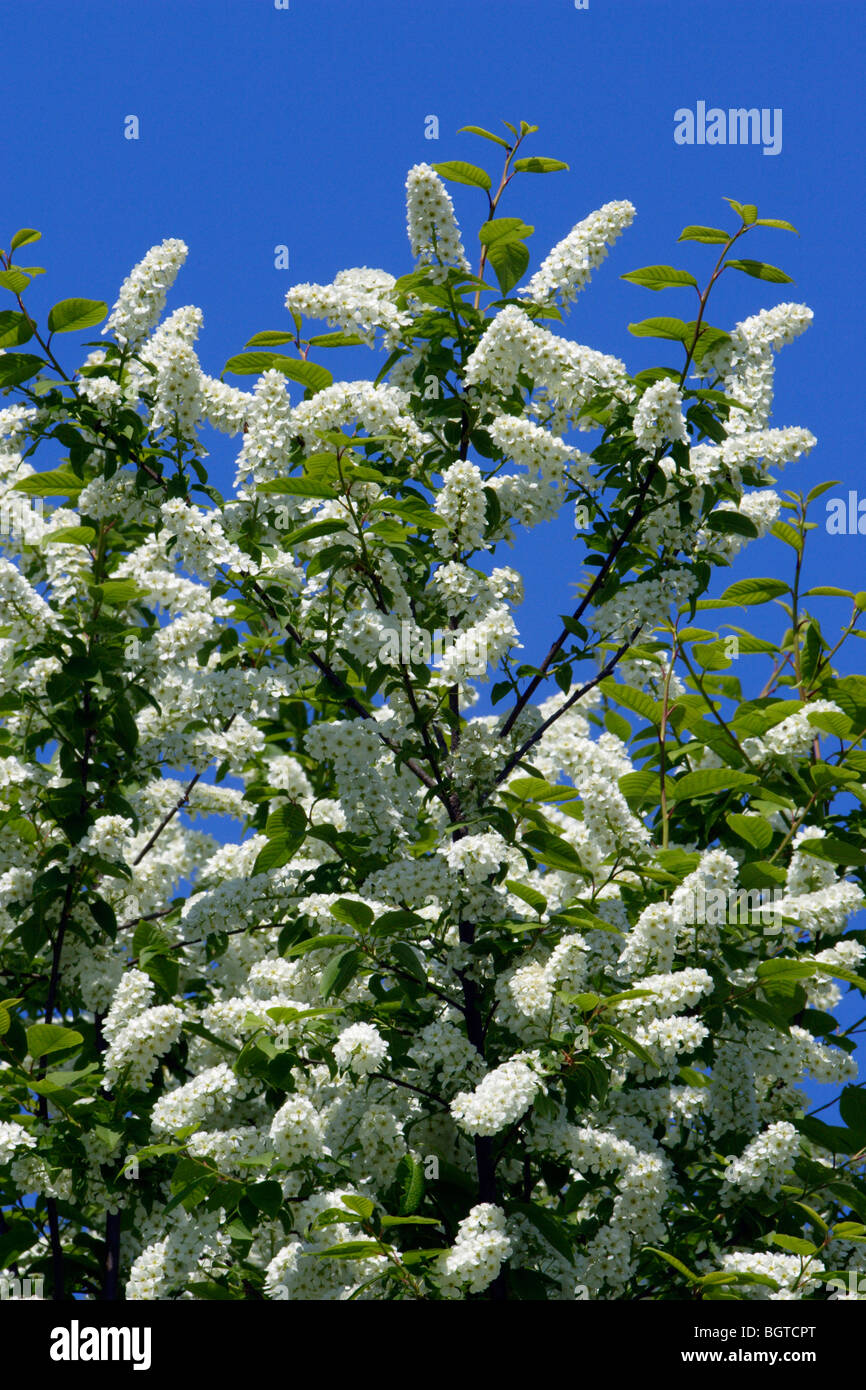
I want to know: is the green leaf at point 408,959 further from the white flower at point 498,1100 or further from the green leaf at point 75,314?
the green leaf at point 75,314

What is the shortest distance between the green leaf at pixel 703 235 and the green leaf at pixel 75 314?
2.62 metres

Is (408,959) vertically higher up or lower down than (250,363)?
lower down

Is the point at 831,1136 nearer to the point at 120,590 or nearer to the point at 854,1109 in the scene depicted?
the point at 854,1109

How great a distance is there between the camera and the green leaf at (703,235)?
20.6 ft

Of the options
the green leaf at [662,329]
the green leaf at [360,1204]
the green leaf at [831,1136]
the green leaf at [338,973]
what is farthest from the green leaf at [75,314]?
the green leaf at [831,1136]

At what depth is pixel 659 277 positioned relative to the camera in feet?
21.0

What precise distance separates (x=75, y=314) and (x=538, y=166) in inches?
85.7

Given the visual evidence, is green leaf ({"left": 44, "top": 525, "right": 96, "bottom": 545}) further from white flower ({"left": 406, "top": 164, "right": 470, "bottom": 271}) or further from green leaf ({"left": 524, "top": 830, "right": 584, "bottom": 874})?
green leaf ({"left": 524, "top": 830, "right": 584, "bottom": 874})

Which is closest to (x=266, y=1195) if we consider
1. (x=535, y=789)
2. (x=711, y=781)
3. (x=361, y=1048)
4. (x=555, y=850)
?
(x=361, y=1048)

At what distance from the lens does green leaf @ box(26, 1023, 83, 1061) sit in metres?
6.12

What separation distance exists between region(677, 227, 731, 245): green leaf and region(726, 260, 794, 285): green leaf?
0.44 feet

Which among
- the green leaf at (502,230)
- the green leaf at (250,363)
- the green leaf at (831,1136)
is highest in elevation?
the green leaf at (502,230)
